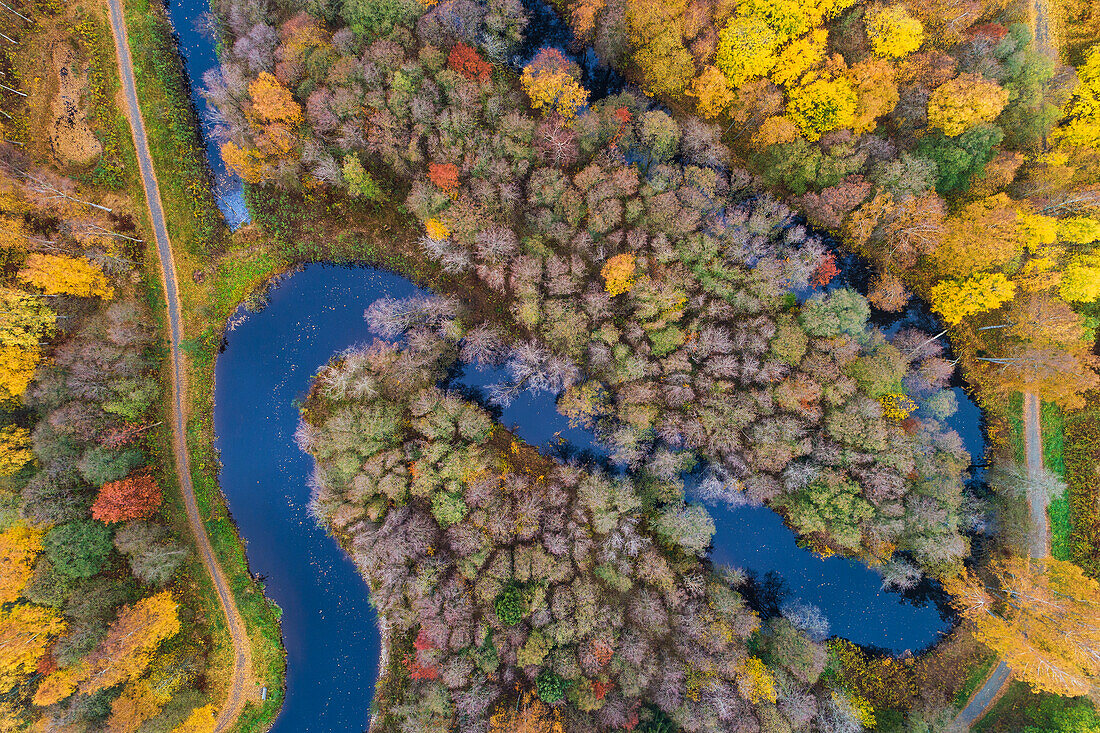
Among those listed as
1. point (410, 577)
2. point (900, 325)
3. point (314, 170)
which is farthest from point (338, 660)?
point (900, 325)

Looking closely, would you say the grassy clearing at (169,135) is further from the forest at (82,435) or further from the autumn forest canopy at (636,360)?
the autumn forest canopy at (636,360)

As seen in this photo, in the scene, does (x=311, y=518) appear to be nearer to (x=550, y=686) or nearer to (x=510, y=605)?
(x=510, y=605)

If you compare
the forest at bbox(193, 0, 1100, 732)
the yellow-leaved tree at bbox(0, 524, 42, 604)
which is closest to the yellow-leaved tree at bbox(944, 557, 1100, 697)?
the forest at bbox(193, 0, 1100, 732)

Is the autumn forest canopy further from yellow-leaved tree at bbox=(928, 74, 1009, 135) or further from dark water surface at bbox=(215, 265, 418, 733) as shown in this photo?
dark water surface at bbox=(215, 265, 418, 733)

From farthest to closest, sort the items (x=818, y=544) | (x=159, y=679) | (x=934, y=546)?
(x=818, y=544) < (x=159, y=679) < (x=934, y=546)

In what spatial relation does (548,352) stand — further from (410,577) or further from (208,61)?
(208,61)

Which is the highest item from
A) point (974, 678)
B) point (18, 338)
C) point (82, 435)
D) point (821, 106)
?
point (821, 106)

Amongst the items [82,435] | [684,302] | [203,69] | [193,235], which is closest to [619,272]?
[684,302]
